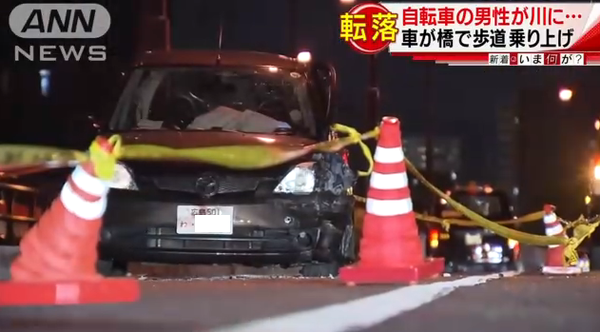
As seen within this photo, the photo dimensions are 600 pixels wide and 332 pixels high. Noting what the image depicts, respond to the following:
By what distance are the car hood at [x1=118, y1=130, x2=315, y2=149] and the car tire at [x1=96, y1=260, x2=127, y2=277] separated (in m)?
0.83

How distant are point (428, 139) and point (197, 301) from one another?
51.5 m

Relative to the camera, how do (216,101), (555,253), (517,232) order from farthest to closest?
(555,253) < (216,101) < (517,232)

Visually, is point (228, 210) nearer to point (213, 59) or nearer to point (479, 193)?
point (213, 59)

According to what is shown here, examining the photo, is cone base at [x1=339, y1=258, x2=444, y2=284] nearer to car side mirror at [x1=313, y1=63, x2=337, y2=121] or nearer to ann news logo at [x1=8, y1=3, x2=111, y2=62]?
car side mirror at [x1=313, y1=63, x2=337, y2=121]

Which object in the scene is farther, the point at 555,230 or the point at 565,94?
the point at 565,94

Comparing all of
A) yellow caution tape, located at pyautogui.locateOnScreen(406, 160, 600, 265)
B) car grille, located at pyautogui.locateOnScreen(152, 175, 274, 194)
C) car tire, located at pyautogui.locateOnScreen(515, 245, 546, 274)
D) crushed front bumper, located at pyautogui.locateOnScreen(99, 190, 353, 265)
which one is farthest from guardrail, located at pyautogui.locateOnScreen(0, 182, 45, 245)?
car tire, located at pyautogui.locateOnScreen(515, 245, 546, 274)

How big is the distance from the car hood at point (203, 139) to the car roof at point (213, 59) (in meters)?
0.99

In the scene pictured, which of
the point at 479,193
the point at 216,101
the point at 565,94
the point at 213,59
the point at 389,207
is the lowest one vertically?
the point at 479,193

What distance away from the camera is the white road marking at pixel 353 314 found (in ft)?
15.8

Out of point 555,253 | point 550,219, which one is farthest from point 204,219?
point 550,219

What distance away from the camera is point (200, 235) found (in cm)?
812

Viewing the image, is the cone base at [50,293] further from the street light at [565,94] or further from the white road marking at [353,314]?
the street light at [565,94]

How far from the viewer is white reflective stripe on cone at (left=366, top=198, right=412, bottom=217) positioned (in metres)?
7.06

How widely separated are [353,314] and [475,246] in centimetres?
1281
